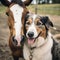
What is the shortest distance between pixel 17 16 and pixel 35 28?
0.84 m

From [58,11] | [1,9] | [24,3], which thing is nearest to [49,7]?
[58,11]

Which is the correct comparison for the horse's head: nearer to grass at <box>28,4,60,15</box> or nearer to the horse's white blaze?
the horse's white blaze

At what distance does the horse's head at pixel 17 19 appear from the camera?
22.0ft

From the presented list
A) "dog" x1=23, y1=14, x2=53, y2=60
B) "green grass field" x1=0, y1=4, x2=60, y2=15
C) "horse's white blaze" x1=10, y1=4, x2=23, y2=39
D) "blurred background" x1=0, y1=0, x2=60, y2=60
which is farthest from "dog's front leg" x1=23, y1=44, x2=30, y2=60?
"green grass field" x1=0, y1=4, x2=60, y2=15

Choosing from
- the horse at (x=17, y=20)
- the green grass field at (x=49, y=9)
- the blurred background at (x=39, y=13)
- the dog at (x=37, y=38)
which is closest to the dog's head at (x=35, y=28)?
the dog at (x=37, y=38)

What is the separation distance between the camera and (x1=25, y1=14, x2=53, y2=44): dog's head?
608 cm

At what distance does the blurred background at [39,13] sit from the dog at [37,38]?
8.76 feet

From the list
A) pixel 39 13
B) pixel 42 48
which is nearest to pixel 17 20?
pixel 42 48

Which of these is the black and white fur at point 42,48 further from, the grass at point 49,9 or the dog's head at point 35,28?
the grass at point 49,9

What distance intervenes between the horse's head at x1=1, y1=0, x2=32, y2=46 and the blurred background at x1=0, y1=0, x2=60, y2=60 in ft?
7.70

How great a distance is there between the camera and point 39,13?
16.6m

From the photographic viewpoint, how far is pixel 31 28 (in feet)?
20.0

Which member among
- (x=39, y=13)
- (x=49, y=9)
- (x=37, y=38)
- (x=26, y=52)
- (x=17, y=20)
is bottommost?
(x=49, y=9)

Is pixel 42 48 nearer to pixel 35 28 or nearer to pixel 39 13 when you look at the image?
pixel 35 28
